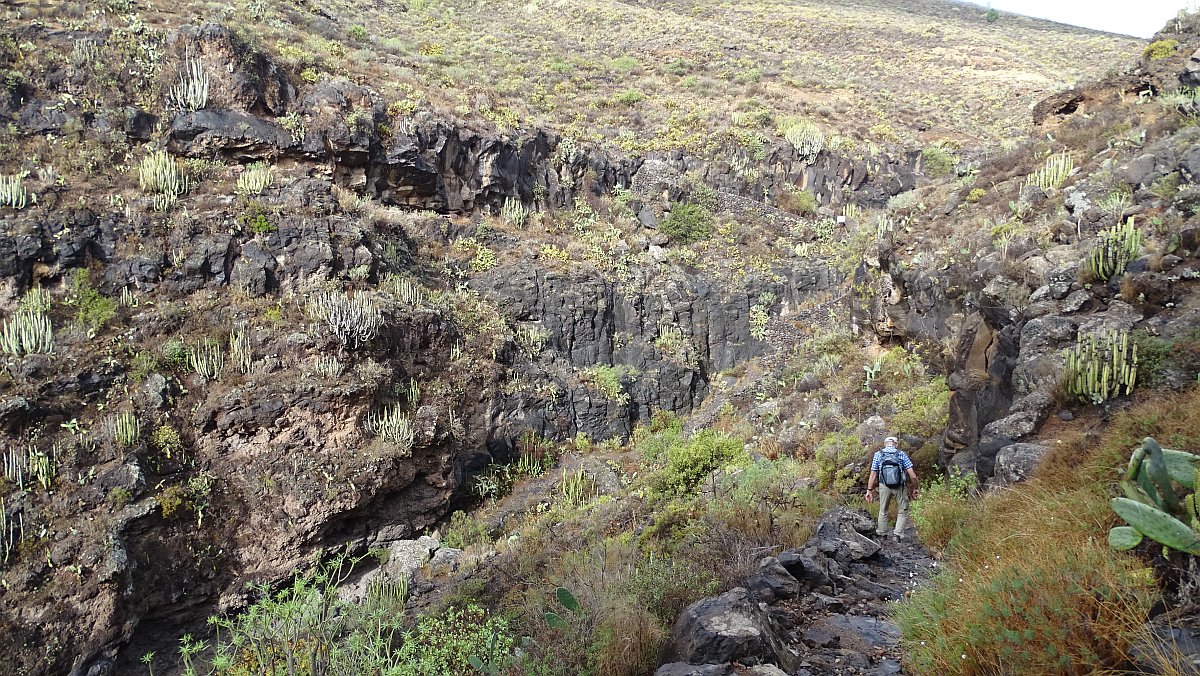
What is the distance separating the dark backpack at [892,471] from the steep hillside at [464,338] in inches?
29.5

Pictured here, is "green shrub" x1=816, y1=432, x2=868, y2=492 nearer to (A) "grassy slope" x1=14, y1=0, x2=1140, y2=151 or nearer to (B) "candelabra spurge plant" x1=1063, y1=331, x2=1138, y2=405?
(B) "candelabra spurge plant" x1=1063, y1=331, x2=1138, y2=405

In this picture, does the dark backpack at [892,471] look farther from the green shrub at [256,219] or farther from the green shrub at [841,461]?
the green shrub at [256,219]

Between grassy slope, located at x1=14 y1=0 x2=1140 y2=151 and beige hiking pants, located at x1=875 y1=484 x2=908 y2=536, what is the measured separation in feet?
46.8

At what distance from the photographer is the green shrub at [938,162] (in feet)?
75.2

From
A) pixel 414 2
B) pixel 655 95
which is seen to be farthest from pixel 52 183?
pixel 414 2

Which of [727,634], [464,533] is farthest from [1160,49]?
[464,533]

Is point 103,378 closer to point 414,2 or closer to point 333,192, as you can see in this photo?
point 333,192

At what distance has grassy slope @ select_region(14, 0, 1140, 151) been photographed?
1942cm

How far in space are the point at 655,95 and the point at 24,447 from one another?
24624 mm

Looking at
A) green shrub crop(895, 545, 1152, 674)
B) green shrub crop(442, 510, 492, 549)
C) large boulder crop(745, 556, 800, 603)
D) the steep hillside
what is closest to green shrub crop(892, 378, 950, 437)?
the steep hillside

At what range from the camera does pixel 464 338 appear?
42.8 ft

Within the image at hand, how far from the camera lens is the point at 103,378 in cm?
904

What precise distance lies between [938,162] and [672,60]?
14.4m

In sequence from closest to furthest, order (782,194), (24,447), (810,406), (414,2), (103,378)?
(24,447), (103,378), (810,406), (782,194), (414,2)
